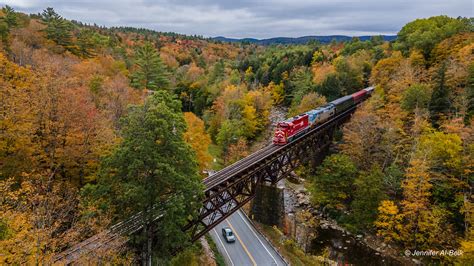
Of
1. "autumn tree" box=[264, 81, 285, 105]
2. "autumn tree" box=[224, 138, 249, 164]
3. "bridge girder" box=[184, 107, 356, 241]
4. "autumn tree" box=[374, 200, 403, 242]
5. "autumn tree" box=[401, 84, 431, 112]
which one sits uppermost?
"autumn tree" box=[401, 84, 431, 112]

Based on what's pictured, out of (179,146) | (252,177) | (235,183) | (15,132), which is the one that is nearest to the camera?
(179,146)

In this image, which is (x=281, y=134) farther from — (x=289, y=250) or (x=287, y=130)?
(x=289, y=250)

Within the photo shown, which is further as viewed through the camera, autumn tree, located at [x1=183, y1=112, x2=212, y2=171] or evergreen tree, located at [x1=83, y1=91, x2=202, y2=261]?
autumn tree, located at [x1=183, y1=112, x2=212, y2=171]

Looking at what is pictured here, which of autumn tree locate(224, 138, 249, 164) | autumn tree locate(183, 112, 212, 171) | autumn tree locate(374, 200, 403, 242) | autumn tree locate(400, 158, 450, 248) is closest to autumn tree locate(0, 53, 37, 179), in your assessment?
autumn tree locate(183, 112, 212, 171)

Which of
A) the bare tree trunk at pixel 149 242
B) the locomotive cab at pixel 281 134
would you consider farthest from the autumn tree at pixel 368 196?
the bare tree trunk at pixel 149 242

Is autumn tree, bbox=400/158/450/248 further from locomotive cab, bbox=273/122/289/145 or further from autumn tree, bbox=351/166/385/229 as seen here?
locomotive cab, bbox=273/122/289/145

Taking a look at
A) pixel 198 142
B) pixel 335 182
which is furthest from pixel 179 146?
pixel 335 182

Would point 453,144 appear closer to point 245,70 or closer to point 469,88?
point 469,88
